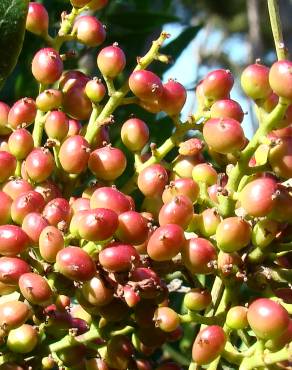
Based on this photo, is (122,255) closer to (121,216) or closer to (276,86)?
(121,216)

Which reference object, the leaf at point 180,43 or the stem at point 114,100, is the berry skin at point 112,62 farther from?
the leaf at point 180,43

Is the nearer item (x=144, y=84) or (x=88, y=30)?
(x=144, y=84)

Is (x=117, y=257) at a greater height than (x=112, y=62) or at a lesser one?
lesser

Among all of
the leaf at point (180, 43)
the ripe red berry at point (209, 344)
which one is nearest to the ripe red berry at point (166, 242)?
the ripe red berry at point (209, 344)

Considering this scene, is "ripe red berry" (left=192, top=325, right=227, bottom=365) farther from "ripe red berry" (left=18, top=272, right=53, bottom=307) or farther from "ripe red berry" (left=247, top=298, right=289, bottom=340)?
"ripe red berry" (left=18, top=272, right=53, bottom=307)

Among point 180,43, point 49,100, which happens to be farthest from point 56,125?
point 180,43

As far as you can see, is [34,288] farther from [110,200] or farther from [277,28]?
[277,28]
